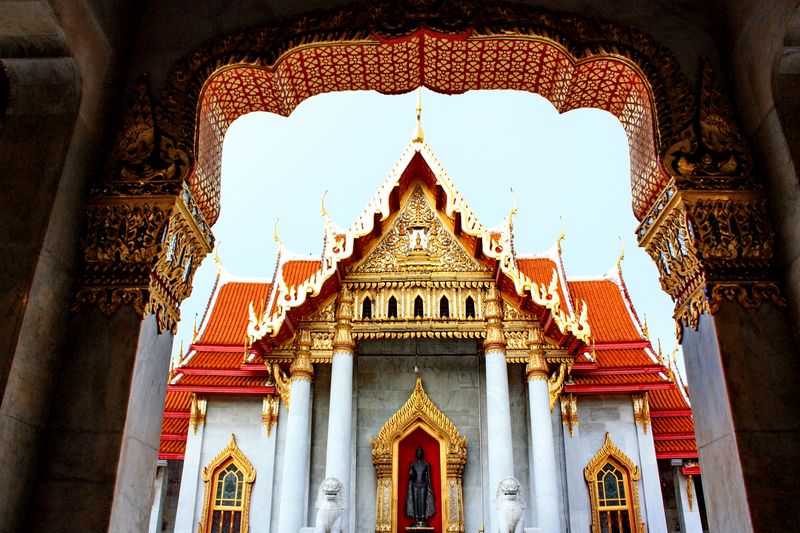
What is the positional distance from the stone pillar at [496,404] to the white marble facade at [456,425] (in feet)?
3.02

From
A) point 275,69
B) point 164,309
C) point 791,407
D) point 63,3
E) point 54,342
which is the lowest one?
point 791,407

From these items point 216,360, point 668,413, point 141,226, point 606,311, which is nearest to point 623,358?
→ point 668,413

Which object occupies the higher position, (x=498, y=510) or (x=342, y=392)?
(x=342, y=392)

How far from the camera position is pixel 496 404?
10867mm

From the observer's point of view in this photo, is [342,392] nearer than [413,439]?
Yes

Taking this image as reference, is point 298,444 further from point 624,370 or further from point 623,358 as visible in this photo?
point 623,358

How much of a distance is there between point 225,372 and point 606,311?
9.04 metres

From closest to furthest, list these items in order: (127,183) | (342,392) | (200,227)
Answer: (127,183) → (200,227) → (342,392)

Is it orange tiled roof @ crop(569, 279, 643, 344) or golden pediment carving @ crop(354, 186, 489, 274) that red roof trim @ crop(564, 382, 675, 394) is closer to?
orange tiled roof @ crop(569, 279, 643, 344)

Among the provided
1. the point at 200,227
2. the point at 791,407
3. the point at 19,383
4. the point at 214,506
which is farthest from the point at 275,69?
the point at 214,506

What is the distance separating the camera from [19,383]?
321 cm

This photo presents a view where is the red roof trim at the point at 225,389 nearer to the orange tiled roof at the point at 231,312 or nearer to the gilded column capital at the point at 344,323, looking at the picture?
the orange tiled roof at the point at 231,312

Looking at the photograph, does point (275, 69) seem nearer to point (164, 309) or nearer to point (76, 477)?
point (164, 309)

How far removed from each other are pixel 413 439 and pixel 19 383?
952 cm
